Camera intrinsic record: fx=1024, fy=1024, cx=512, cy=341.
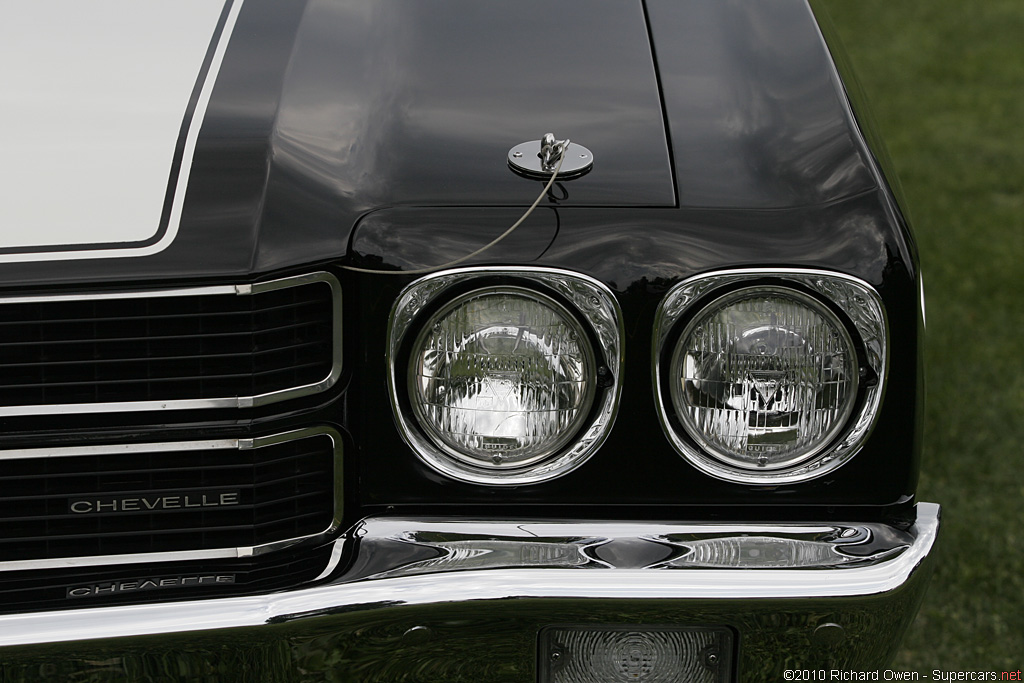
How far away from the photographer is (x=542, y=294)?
53.9 inches

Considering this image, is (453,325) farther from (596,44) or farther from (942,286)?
(942,286)

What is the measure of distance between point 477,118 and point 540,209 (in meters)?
0.22

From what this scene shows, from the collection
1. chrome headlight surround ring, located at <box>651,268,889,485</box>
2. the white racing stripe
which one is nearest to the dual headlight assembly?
chrome headlight surround ring, located at <box>651,268,889,485</box>

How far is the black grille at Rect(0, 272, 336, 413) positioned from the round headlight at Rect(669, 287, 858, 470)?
507mm

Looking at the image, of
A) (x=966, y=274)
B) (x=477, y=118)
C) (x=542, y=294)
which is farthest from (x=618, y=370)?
(x=966, y=274)

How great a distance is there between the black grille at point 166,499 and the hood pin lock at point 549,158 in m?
0.46

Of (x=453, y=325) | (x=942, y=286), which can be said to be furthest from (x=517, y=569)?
(x=942, y=286)

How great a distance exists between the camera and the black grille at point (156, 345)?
1.31m

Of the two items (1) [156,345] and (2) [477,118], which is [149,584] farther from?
(2) [477,118]

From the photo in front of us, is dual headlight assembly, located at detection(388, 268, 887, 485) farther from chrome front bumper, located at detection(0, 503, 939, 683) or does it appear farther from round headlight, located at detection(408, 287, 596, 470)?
chrome front bumper, located at detection(0, 503, 939, 683)

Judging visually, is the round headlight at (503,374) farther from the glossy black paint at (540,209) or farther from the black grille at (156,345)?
the black grille at (156,345)

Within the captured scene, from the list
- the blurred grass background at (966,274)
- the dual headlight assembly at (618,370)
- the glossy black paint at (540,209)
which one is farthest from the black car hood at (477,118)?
the blurred grass background at (966,274)

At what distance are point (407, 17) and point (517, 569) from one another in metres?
0.93

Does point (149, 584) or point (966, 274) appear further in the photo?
point (966, 274)
